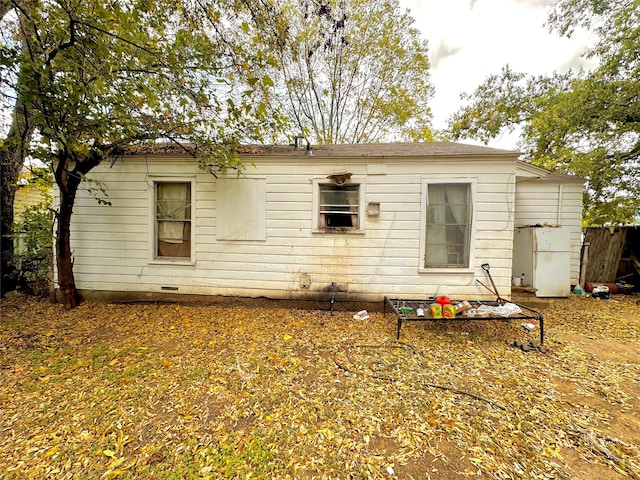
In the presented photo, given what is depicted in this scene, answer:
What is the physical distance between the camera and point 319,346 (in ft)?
11.3

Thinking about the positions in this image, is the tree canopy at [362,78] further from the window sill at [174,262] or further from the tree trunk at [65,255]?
the tree trunk at [65,255]

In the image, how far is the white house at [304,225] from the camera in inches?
Result: 178

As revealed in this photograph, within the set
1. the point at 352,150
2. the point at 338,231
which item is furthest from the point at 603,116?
the point at 338,231

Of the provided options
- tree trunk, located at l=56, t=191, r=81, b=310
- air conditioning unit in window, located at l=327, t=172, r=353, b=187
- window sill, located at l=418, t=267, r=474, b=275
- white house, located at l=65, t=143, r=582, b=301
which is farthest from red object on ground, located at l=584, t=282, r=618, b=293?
tree trunk, located at l=56, t=191, r=81, b=310

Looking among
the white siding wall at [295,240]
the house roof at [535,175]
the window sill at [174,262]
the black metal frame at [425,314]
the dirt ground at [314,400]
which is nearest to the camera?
the dirt ground at [314,400]

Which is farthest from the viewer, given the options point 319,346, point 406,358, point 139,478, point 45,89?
point 319,346

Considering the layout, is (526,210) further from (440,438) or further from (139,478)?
(139,478)

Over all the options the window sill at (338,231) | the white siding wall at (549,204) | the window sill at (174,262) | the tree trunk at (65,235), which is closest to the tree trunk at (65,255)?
the tree trunk at (65,235)

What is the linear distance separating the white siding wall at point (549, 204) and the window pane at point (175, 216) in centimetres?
717

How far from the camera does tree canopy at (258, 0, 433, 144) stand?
10227 mm

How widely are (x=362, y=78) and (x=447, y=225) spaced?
9.90 metres

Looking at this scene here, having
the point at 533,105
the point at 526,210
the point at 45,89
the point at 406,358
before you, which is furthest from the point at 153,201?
the point at 533,105

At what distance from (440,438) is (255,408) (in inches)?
60.1

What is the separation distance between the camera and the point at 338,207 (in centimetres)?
479
